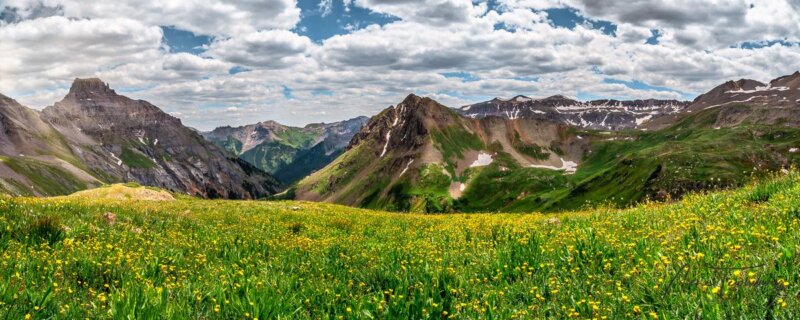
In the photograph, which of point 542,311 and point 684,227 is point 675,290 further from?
point 684,227

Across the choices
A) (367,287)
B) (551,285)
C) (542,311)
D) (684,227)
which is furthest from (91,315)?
(684,227)

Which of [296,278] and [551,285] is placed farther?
[296,278]

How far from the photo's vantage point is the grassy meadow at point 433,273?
20.9ft

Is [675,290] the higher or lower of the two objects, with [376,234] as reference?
higher

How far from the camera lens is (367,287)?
9195 millimetres

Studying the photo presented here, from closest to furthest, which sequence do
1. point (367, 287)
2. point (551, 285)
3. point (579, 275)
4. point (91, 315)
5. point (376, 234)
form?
point (91, 315), point (551, 285), point (579, 275), point (367, 287), point (376, 234)

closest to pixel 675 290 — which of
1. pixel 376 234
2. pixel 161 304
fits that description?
pixel 161 304

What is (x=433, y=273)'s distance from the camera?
8.84m

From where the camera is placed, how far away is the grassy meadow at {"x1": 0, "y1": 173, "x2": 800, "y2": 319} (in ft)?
20.9

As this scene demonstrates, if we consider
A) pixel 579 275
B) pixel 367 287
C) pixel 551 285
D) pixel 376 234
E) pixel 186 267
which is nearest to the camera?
pixel 551 285

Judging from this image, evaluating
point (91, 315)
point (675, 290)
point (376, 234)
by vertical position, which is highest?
point (675, 290)

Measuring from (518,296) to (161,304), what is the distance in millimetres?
5531

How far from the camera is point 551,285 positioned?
7754 millimetres

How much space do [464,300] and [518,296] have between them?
0.99 meters
